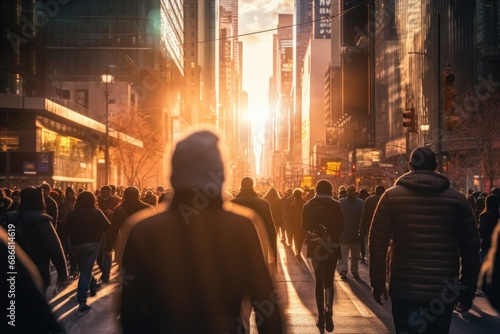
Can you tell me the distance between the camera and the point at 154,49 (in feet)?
285

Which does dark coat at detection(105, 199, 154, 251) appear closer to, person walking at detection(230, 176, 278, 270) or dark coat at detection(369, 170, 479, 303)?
person walking at detection(230, 176, 278, 270)

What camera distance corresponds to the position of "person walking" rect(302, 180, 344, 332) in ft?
31.8

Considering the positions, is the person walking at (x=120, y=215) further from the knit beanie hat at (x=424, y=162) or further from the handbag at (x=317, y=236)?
the knit beanie hat at (x=424, y=162)

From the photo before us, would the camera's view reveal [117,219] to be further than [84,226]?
Yes

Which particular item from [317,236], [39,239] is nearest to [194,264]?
[39,239]

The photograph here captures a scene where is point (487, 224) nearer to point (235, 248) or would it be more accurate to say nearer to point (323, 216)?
point (323, 216)

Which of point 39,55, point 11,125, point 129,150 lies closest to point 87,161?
point 129,150

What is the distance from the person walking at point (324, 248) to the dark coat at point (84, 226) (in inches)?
132

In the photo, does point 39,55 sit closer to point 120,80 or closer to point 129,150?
point 129,150

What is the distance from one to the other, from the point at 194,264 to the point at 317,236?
269 inches

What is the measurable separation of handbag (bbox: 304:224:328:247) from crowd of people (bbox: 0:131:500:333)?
0.02 metres

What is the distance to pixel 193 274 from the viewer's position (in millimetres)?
3205

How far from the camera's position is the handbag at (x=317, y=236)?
981 cm

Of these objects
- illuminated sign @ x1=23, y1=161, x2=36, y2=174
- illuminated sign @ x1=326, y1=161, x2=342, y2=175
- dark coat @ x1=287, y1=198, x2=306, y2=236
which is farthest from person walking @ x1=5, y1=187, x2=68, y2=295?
illuminated sign @ x1=326, y1=161, x2=342, y2=175
